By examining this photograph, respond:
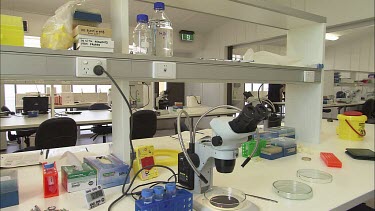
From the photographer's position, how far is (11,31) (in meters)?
0.71

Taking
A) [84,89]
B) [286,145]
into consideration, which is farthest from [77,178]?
[84,89]

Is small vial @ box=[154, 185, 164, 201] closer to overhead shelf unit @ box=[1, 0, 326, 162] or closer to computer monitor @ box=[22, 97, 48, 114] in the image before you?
overhead shelf unit @ box=[1, 0, 326, 162]

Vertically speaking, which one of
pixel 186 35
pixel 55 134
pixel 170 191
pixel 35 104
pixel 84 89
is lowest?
pixel 55 134

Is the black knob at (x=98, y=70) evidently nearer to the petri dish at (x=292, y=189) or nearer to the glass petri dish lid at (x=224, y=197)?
the glass petri dish lid at (x=224, y=197)

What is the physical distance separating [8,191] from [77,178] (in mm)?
205

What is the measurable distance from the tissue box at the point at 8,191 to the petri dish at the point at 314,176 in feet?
3.49

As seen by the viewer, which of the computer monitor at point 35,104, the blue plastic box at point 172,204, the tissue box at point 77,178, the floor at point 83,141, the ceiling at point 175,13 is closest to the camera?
the blue plastic box at point 172,204

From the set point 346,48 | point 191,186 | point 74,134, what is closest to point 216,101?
point 346,48

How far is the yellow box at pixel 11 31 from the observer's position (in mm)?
691

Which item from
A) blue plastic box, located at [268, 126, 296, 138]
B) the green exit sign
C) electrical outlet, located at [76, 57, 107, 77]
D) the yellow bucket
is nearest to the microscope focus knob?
electrical outlet, located at [76, 57, 107, 77]

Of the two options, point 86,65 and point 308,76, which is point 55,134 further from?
point 308,76

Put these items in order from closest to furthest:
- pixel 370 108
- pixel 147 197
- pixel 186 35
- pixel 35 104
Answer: pixel 147 197
pixel 35 104
pixel 370 108
pixel 186 35

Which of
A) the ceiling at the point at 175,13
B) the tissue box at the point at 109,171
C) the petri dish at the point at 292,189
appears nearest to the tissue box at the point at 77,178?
the tissue box at the point at 109,171

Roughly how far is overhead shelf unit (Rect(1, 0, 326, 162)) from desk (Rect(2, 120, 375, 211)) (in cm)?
29
